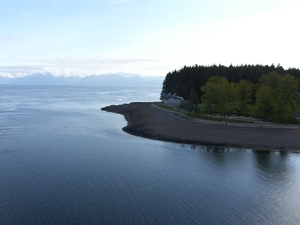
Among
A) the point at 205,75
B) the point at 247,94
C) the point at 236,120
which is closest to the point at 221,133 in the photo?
the point at 236,120

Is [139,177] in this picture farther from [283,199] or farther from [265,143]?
[265,143]

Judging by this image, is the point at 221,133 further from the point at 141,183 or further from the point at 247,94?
the point at 141,183

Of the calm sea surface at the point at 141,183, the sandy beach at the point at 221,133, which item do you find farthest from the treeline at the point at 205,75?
the calm sea surface at the point at 141,183

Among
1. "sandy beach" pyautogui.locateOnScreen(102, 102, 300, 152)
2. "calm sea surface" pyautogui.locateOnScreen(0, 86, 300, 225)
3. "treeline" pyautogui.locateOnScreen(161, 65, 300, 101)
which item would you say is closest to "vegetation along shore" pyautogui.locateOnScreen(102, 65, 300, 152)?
"sandy beach" pyautogui.locateOnScreen(102, 102, 300, 152)

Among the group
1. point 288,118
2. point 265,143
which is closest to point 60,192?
point 265,143

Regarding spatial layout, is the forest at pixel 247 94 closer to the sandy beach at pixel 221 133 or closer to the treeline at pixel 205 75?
the treeline at pixel 205 75

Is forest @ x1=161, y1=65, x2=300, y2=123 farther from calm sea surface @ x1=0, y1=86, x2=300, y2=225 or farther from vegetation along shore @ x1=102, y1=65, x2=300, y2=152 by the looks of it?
calm sea surface @ x1=0, y1=86, x2=300, y2=225
